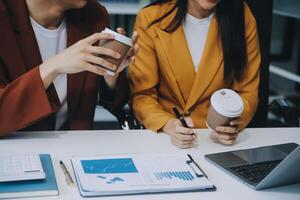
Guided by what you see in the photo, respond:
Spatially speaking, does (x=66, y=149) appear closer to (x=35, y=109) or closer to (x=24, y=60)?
(x=35, y=109)

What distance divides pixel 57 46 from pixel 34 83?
38cm

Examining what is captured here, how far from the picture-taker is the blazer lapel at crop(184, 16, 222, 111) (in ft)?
6.29

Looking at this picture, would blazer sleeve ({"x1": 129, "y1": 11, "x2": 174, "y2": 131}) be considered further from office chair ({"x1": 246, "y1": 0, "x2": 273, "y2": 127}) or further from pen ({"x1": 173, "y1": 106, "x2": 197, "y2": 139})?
office chair ({"x1": 246, "y1": 0, "x2": 273, "y2": 127})

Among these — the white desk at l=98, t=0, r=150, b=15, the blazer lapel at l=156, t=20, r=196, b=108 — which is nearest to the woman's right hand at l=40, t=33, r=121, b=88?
the blazer lapel at l=156, t=20, r=196, b=108

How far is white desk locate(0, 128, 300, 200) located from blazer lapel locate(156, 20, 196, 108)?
339 mm

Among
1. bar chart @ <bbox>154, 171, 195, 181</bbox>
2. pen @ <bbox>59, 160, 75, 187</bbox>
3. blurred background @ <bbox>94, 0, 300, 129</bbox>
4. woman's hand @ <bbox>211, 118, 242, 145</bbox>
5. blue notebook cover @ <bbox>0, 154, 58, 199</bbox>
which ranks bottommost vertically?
blurred background @ <bbox>94, 0, 300, 129</bbox>

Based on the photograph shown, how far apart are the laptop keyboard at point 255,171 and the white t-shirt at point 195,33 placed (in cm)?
69

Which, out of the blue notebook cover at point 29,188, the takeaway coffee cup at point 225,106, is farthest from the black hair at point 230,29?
the blue notebook cover at point 29,188

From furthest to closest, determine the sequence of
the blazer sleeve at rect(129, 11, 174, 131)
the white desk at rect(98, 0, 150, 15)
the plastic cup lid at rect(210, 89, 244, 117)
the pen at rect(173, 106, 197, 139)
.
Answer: the white desk at rect(98, 0, 150, 15)
the blazer sleeve at rect(129, 11, 174, 131)
the pen at rect(173, 106, 197, 139)
the plastic cup lid at rect(210, 89, 244, 117)

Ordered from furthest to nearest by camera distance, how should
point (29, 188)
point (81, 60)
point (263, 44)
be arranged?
point (263, 44) → point (81, 60) → point (29, 188)

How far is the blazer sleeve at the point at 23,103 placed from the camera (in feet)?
4.82

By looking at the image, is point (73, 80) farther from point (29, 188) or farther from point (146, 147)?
point (29, 188)

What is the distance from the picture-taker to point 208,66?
1928 millimetres

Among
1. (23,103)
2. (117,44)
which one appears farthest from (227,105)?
(23,103)
